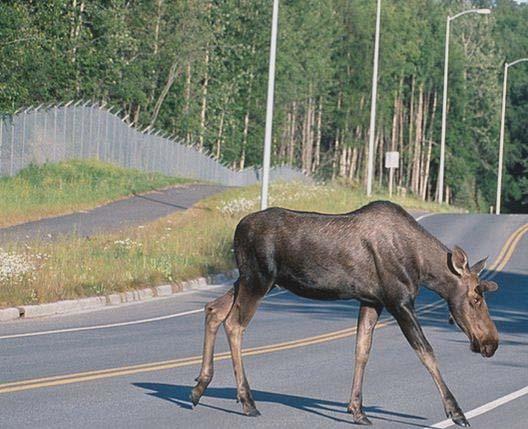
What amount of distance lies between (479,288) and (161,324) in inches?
363

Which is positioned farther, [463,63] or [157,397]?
[463,63]

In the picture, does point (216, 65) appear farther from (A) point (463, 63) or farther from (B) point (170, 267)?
(B) point (170, 267)

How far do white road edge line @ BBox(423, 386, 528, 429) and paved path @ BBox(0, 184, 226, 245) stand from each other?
16931 mm

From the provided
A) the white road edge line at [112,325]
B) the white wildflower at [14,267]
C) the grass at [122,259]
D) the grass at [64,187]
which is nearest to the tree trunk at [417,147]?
the grass at [64,187]

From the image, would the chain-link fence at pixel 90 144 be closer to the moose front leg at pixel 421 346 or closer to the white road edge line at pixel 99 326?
the white road edge line at pixel 99 326

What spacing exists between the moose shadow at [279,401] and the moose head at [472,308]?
38.6 inches

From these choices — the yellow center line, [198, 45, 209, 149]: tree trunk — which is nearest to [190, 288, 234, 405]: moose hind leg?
the yellow center line

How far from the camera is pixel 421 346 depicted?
1086cm

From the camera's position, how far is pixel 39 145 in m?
48.6

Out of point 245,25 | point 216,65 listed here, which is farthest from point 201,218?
point 245,25

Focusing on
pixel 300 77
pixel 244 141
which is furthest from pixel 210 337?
pixel 300 77

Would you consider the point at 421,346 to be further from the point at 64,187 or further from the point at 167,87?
the point at 167,87

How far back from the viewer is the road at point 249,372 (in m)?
11.4

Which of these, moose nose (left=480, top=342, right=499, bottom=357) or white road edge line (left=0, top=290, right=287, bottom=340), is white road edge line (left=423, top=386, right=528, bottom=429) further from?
white road edge line (left=0, top=290, right=287, bottom=340)
